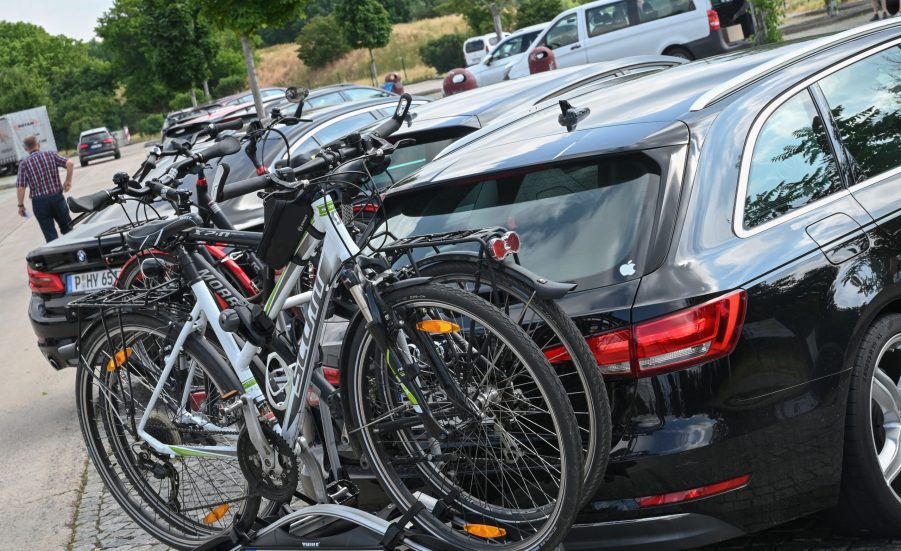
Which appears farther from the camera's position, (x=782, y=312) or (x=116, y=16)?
(x=116, y=16)

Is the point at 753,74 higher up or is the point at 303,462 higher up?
the point at 753,74

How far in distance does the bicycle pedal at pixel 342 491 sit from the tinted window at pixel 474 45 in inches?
1812

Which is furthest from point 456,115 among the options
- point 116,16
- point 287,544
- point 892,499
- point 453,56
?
point 116,16

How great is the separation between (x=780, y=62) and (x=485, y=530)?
203cm

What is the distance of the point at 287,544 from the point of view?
393 cm

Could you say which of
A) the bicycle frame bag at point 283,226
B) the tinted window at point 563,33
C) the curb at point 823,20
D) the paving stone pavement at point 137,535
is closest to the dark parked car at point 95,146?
the tinted window at point 563,33

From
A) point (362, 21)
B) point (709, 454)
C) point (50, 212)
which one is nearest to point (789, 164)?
point (709, 454)

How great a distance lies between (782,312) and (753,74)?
43.8 inches

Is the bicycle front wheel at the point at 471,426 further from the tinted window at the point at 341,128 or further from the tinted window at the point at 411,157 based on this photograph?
the tinted window at the point at 341,128

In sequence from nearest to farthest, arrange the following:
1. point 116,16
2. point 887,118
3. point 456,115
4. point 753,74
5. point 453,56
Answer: point 753,74 → point 887,118 → point 456,115 → point 453,56 → point 116,16

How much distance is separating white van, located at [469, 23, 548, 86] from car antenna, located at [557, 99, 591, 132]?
81.8ft

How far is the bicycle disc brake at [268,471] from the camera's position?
3.98 m

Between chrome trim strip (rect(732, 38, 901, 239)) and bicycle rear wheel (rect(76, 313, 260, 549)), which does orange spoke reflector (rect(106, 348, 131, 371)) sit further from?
chrome trim strip (rect(732, 38, 901, 239))

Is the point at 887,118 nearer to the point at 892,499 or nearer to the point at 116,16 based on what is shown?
the point at 892,499
